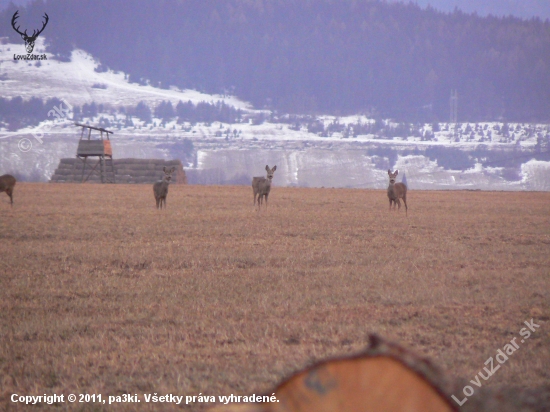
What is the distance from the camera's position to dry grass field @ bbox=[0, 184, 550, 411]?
529 centimetres

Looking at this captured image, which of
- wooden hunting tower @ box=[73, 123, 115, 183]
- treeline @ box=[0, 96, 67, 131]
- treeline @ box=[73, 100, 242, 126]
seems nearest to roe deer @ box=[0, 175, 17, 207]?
wooden hunting tower @ box=[73, 123, 115, 183]

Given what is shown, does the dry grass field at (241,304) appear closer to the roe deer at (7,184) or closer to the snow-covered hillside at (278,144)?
the roe deer at (7,184)

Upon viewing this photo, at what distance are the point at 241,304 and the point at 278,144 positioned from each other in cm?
8757

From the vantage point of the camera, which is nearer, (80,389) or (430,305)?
(80,389)

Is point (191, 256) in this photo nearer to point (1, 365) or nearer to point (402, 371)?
point (1, 365)

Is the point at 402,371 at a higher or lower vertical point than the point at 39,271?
higher

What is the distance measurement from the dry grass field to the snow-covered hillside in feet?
194

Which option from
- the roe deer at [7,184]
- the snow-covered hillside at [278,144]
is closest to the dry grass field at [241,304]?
the roe deer at [7,184]

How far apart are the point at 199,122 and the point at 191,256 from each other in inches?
4139

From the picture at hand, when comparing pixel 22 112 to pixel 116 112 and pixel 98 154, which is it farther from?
pixel 98 154

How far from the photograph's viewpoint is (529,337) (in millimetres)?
→ 6414

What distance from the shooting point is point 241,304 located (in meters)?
7.71

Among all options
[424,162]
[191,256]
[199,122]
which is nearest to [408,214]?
[191,256]

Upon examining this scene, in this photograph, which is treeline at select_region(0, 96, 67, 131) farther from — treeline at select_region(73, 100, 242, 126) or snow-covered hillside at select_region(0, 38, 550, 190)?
treeline at select_region(73, 100, 242, 126)
